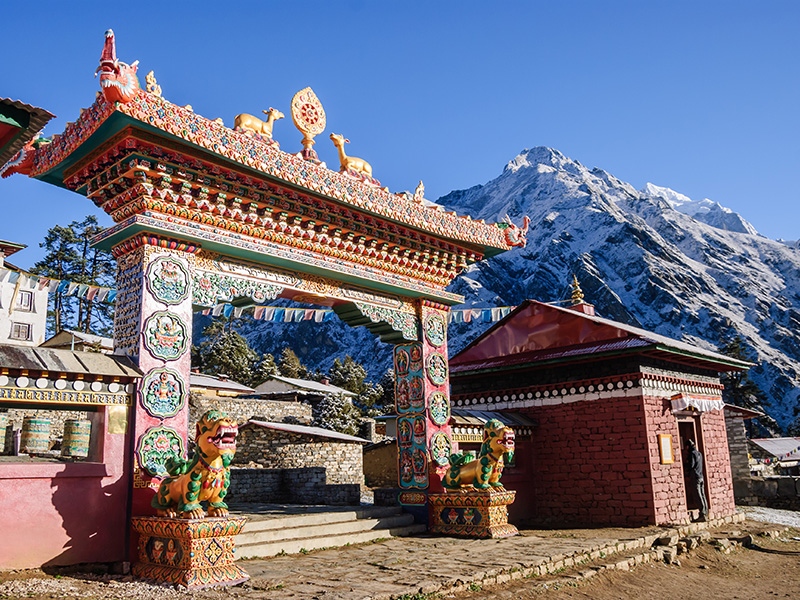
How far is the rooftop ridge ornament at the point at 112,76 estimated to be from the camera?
6.76 m

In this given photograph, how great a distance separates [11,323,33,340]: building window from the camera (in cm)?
3145

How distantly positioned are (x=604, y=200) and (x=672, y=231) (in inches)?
582

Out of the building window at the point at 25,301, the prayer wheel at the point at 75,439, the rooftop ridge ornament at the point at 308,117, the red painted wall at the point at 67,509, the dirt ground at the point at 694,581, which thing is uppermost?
the building window at the point at 25,301

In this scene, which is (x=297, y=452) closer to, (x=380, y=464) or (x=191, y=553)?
(x=380, y=464)

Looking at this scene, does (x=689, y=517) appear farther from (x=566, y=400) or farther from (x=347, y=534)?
(x=347, y=534)

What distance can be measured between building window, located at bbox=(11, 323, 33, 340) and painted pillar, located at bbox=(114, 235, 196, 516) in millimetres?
27860

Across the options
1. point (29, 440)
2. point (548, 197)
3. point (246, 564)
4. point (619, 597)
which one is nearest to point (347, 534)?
point (246, 564)

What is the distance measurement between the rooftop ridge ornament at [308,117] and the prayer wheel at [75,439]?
9.85 meters

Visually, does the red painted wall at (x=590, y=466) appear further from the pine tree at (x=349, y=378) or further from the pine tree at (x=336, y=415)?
the pine tree at (x=349, y=378)

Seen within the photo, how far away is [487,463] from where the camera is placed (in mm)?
10062

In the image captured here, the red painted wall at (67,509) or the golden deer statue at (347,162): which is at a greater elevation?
the golden deer statue at (347,162)

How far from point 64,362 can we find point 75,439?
1046 centimetres

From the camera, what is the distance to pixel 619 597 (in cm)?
720

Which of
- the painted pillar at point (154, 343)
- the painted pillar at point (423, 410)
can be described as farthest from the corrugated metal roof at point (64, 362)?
the painted pillar at point (423, 410)
